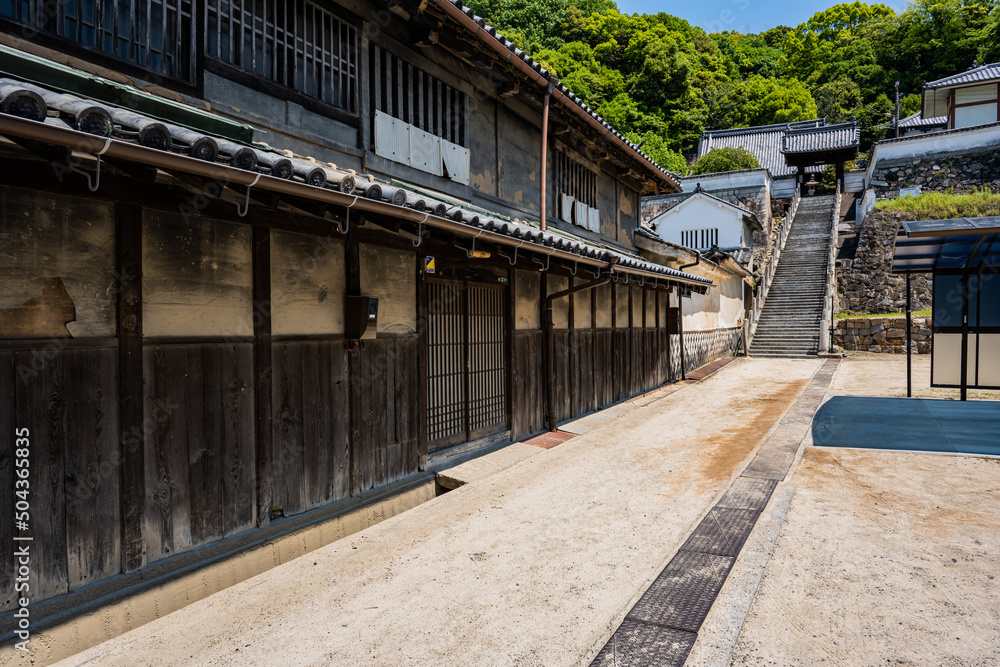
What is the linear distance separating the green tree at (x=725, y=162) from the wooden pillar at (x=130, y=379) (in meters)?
44.5

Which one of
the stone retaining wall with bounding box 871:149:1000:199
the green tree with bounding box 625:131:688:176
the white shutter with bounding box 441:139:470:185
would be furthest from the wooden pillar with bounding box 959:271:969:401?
the green tree with bounding box 625:131:688:176

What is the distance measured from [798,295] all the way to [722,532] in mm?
27349

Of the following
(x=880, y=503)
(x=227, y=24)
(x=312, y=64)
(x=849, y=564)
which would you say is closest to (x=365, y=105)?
(x=312, y=64)

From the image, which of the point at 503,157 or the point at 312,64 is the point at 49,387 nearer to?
the point at 312,64

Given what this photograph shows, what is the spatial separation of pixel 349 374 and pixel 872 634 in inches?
207

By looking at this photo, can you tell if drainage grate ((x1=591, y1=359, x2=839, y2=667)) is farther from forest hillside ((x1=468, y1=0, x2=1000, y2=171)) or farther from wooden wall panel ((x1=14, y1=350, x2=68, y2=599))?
forest hillside ((x1=468, y1=0, x2=1000, y2=171))

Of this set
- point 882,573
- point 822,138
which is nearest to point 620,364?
point 882,573

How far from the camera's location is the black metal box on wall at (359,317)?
593 cm

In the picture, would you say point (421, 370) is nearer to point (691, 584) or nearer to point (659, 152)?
point (691, 584)

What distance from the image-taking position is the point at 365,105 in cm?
743

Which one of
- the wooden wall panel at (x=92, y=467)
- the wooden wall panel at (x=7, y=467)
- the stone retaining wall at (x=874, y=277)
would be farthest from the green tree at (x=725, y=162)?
the wooden wall panel at (x=7, y=467)

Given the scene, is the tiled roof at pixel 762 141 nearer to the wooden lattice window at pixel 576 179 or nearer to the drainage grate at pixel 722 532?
the wooden lattice window at pixel 576 179

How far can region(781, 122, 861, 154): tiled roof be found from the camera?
42253 mm

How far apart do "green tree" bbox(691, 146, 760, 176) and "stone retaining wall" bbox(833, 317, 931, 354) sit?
20.9 meters
